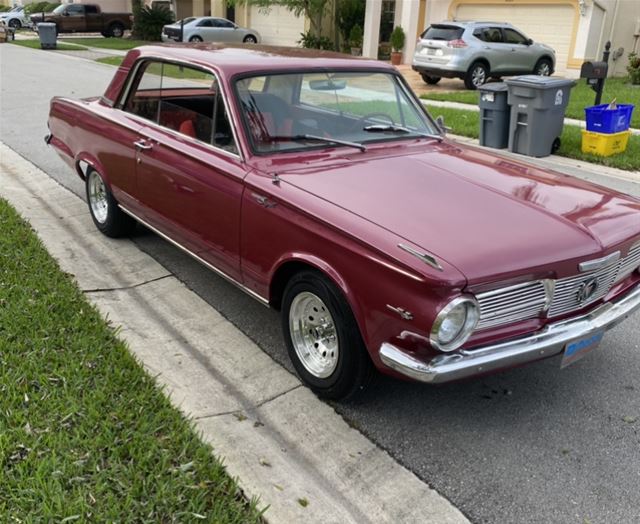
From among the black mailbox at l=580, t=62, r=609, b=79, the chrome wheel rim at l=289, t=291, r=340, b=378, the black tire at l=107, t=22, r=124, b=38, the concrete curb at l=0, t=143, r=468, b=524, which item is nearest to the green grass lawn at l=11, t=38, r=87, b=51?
the black tire at l=107, t=22, r=124, b=38

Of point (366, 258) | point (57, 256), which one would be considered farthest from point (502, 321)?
point (57, 256)

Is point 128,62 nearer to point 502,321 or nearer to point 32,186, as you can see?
point 32,186

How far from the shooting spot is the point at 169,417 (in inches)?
125

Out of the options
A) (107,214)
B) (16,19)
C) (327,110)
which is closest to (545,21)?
(107,214)

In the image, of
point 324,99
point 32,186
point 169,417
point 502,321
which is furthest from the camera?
point 32,186

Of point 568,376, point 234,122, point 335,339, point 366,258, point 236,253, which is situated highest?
point 234,122

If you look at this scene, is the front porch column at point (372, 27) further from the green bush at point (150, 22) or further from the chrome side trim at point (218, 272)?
the chrome side trim at point (218, 272)

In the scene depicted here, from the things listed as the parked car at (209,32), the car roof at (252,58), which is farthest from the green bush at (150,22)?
the car roof at (252,58)

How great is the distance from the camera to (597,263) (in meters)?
3.10

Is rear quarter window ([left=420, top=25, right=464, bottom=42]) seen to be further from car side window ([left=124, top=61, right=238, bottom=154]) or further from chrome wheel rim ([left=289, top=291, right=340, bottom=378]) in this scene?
chrome wheel rim ([left=289, top=291, right=340, bottom=378])

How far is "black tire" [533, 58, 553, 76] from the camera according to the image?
1816cm

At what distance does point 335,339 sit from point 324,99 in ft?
5.74

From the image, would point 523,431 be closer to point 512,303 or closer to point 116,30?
point 512,303

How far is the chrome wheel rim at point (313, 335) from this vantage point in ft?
11.2
